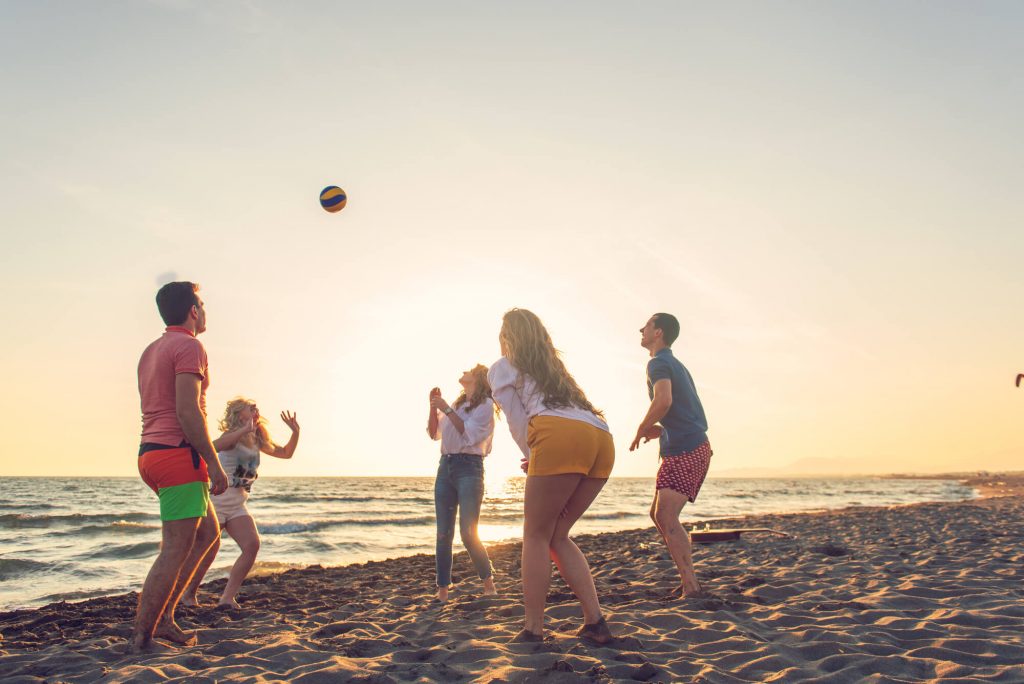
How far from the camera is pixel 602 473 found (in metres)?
3.90

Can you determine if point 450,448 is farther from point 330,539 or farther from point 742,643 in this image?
point 330,539

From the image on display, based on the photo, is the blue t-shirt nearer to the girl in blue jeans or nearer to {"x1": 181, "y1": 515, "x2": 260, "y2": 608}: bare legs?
the girl in blue jeans

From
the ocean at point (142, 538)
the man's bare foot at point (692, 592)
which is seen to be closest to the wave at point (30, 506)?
the ocean at point (142, 538)

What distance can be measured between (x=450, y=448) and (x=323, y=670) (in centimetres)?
246

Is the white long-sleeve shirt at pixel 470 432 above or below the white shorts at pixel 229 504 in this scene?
above

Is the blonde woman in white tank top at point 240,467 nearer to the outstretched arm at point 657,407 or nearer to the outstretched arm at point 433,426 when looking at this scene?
the outstretched arm at point 433,426

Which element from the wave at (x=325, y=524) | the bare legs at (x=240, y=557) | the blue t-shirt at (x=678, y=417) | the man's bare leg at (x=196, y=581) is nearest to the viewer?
the blue t-shirt at (x=678, y=417)

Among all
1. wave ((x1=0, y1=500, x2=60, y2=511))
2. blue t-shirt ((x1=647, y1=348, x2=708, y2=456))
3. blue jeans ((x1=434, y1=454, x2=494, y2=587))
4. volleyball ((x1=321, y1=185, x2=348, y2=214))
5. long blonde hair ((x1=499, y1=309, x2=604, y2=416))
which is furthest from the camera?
wave ((x1=0, y1=500, x2=60, y2=511))

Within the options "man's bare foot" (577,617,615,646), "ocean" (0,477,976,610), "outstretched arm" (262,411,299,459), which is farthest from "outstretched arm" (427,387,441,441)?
"ocean" (0,477,976,610)

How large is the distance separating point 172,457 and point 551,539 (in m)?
2.38

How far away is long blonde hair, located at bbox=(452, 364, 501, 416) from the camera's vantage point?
5980 mm

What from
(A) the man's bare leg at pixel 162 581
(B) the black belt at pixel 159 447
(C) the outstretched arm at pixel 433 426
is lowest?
(A) the man's bare leg at pixel 162 581

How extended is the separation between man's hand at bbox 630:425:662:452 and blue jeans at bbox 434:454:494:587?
1508 mm

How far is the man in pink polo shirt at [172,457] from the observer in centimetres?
397
